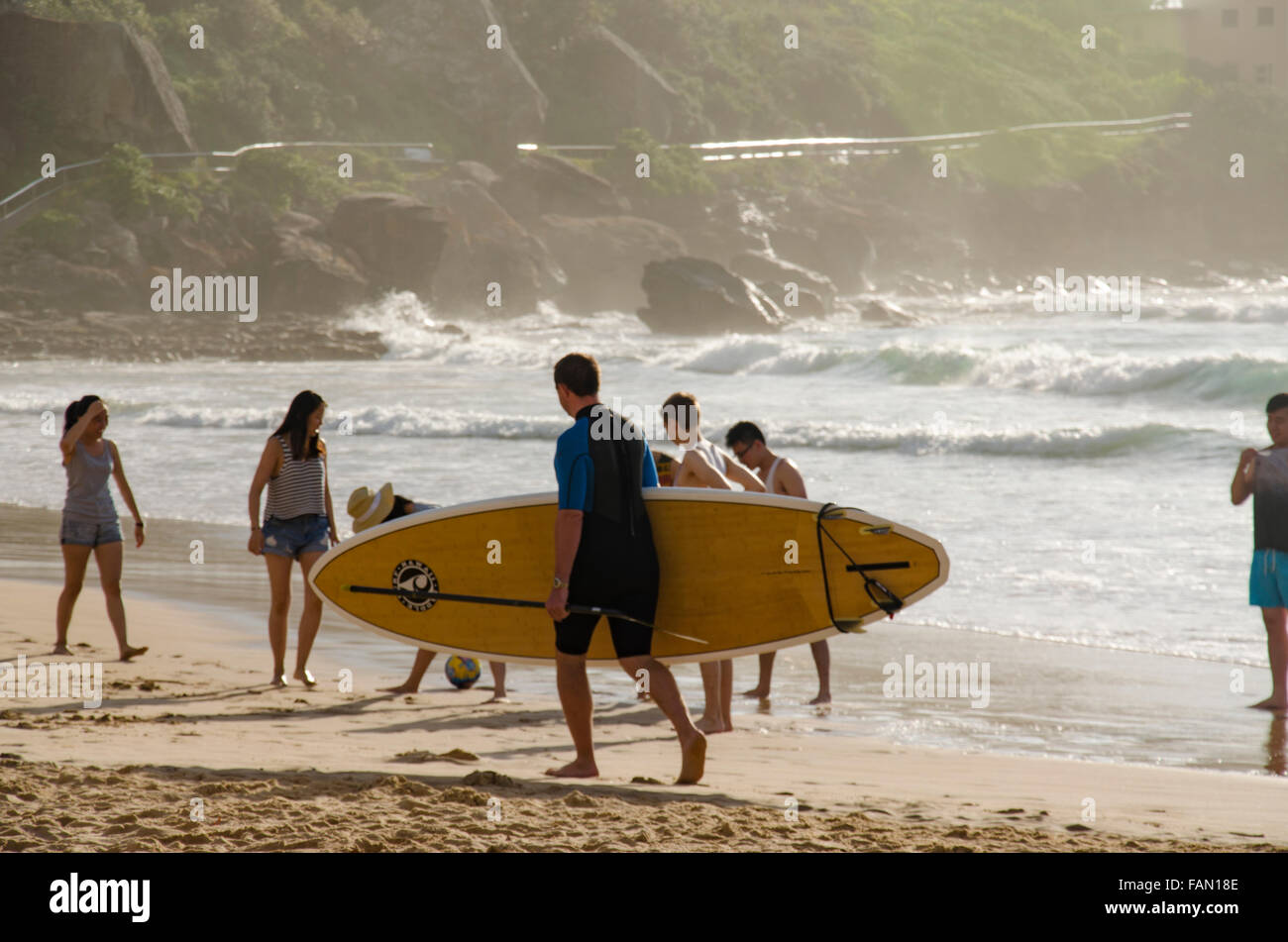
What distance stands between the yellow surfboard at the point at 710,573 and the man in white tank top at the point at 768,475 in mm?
1215

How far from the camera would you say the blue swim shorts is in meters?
5.80

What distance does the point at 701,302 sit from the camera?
39156 millimetres

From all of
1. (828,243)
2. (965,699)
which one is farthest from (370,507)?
(828,243)

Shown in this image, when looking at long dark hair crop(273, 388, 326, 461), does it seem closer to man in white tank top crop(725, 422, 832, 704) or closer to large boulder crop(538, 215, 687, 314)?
man in white tank top crop(725, 422, 832, 704)

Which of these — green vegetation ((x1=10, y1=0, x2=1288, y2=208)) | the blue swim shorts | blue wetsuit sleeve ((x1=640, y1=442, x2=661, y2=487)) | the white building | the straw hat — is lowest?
the blue swim shorts

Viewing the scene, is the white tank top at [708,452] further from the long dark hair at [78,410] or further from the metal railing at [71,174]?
the metal railing at [71,174]

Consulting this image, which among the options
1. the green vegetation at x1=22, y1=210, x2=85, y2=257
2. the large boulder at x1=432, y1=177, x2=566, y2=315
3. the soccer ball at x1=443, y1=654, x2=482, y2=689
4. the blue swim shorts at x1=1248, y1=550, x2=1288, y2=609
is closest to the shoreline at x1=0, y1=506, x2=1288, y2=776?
the soccer ball at x1=443, y1=654, x2=482, y2=689

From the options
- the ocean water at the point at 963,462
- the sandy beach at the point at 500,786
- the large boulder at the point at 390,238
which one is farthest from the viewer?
the large boulder at the point at 390,238

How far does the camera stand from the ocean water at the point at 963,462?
6.15 metres

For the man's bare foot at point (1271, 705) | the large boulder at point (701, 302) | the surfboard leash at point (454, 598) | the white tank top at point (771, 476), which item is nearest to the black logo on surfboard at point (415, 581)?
the surfboard leash at point (454, 598)

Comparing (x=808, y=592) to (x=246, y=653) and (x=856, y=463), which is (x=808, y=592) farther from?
(x=856, y=463)

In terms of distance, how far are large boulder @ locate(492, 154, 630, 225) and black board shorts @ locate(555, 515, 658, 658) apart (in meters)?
48.3

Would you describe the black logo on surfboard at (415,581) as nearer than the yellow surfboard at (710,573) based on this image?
No
